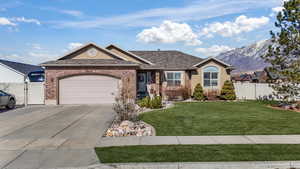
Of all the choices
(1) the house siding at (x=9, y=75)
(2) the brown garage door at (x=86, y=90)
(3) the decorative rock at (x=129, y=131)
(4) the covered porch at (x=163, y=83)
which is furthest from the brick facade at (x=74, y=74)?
(1) the house siding at (x=9, y=75)

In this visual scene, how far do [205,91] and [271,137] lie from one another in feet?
53.2

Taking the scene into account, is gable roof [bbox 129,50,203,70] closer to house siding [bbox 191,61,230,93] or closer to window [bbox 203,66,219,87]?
house siding [bbox 191,61,230,93]

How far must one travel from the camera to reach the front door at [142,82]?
2472 cm

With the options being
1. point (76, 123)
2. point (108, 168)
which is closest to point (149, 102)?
point (76, 123)

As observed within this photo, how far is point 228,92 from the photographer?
79.0 feet

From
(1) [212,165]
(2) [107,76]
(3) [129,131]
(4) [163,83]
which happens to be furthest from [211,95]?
(1) [212,165]

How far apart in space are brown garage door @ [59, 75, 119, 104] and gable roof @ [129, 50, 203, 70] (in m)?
4.87

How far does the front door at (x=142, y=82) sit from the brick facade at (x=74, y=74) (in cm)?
440

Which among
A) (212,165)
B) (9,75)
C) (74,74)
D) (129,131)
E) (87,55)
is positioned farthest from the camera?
(9,75)

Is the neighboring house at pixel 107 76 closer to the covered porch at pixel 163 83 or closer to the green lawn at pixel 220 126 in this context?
the covered porch at pixel 163 83

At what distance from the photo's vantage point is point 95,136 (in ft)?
30.4

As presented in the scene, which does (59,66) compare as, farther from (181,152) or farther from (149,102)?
(181,152)

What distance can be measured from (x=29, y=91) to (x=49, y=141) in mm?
13627

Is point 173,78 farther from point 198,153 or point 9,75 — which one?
point 9,75
